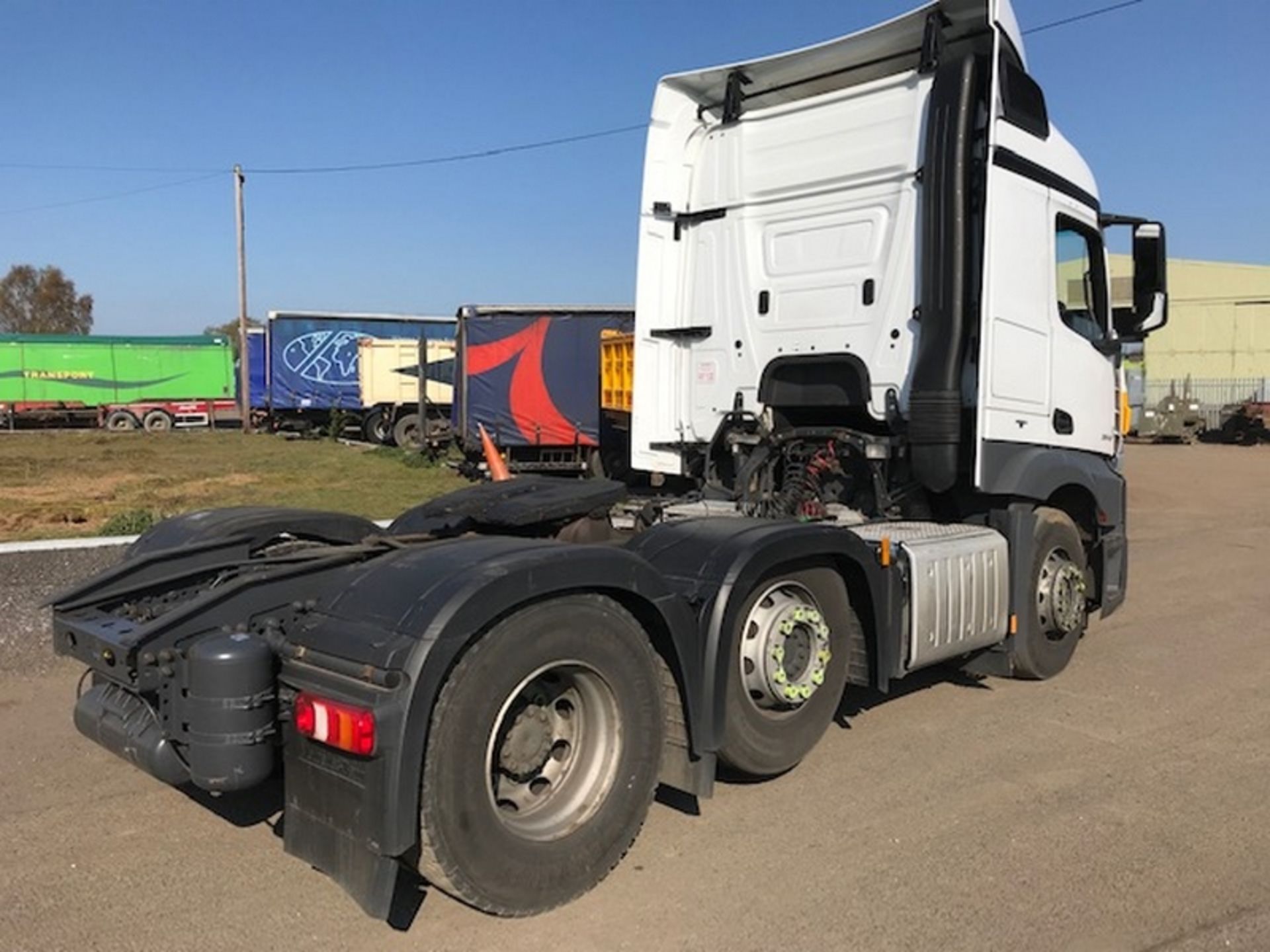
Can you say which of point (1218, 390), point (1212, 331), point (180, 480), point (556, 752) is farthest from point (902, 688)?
point (1212, 331)

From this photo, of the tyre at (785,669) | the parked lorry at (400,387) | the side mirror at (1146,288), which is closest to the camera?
the tyre at (785,669)

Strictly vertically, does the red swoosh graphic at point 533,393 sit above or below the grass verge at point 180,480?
above

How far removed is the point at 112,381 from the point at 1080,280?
123 ft

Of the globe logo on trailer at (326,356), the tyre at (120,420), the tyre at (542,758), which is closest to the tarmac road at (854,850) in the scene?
the tyre at (542,758)

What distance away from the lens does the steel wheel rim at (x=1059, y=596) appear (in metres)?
6.16

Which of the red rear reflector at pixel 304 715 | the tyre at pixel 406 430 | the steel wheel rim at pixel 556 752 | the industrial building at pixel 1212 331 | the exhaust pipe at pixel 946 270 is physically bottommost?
the steel wheel rim at pixel 556 752

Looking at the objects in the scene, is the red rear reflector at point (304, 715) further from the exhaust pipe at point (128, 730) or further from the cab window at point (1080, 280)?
the cab window at point (1080, 280)

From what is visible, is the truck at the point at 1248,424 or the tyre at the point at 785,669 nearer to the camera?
the tyre at the point at 785,669

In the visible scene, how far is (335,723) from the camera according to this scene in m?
3.00

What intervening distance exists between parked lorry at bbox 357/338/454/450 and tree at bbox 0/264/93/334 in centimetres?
5527

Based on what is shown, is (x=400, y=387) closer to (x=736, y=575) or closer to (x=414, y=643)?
(x=736, y=575)

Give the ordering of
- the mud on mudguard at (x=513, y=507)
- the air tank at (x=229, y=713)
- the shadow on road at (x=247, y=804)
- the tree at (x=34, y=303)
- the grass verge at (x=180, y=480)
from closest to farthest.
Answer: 1. the air tank at (x=229, y=713)
2. the shadow on road at (x=247, y=804)
3. the mud on mudguard at (x=513, y=507)
4. the grass verge at (x=180, y=480)
5. the tree at (x=34, y=303)

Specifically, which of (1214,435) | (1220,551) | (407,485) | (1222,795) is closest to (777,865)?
(1222,795)

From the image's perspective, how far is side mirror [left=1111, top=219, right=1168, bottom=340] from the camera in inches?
265
